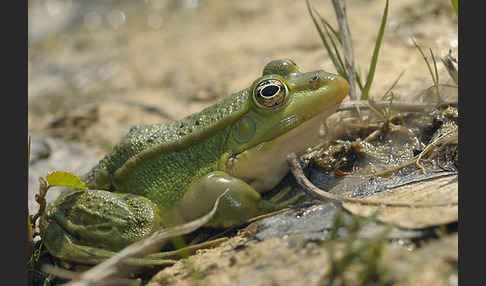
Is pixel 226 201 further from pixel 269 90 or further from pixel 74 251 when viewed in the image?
pixel 74 251

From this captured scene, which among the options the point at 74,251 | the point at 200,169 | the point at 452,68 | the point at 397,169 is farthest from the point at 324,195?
the point at 74,251

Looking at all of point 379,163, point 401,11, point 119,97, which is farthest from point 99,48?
point 379,163

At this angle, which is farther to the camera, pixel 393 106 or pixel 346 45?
pixel 346 45

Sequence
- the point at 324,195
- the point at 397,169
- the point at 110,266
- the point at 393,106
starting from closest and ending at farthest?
the point at 110,266
the point at 324,195
the point at 397,169
the point at 393,106

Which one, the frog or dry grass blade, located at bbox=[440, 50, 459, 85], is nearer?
the frog

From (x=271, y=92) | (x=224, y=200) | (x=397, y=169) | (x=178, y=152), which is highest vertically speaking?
(x=271, y=92)

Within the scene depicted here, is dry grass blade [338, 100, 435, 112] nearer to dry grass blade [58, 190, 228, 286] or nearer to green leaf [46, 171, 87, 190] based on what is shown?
dry grass blade [58, 190, 228, 286]

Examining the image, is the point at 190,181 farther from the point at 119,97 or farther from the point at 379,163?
the point at 119,97

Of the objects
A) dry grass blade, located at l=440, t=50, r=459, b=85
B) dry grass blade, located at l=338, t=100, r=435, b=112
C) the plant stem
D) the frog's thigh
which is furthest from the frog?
dry grass blade, located at l=440, t=50, r=459, b=85
